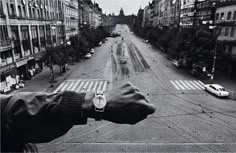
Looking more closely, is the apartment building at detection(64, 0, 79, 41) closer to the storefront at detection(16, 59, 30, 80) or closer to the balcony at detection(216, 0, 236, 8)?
the storefront at detection(16, 59, 30, 80)

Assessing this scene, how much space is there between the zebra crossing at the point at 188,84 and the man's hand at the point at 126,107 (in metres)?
26.5

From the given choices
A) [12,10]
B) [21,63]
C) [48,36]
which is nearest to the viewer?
[12,10]

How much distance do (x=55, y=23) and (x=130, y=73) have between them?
2335cm

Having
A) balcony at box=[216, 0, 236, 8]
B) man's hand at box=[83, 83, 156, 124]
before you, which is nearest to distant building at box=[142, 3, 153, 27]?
balcony at box=[216, 0, 236, 8]

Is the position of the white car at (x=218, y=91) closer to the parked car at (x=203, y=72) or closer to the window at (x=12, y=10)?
the parked car at (x=203, y=72)

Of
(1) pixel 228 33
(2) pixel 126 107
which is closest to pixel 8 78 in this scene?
(2) pixel 126 107

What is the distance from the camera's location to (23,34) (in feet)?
105

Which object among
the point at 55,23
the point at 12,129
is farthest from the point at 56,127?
the point at 55,23

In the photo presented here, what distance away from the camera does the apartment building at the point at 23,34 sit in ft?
86.4

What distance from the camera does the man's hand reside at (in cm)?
228

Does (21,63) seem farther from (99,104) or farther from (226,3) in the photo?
(226,3)

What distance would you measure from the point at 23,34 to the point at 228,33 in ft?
111

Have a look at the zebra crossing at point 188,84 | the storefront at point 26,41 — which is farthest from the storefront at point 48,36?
the zebra crossing at point 188,84

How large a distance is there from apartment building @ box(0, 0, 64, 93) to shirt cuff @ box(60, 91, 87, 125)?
2651 centimetres
